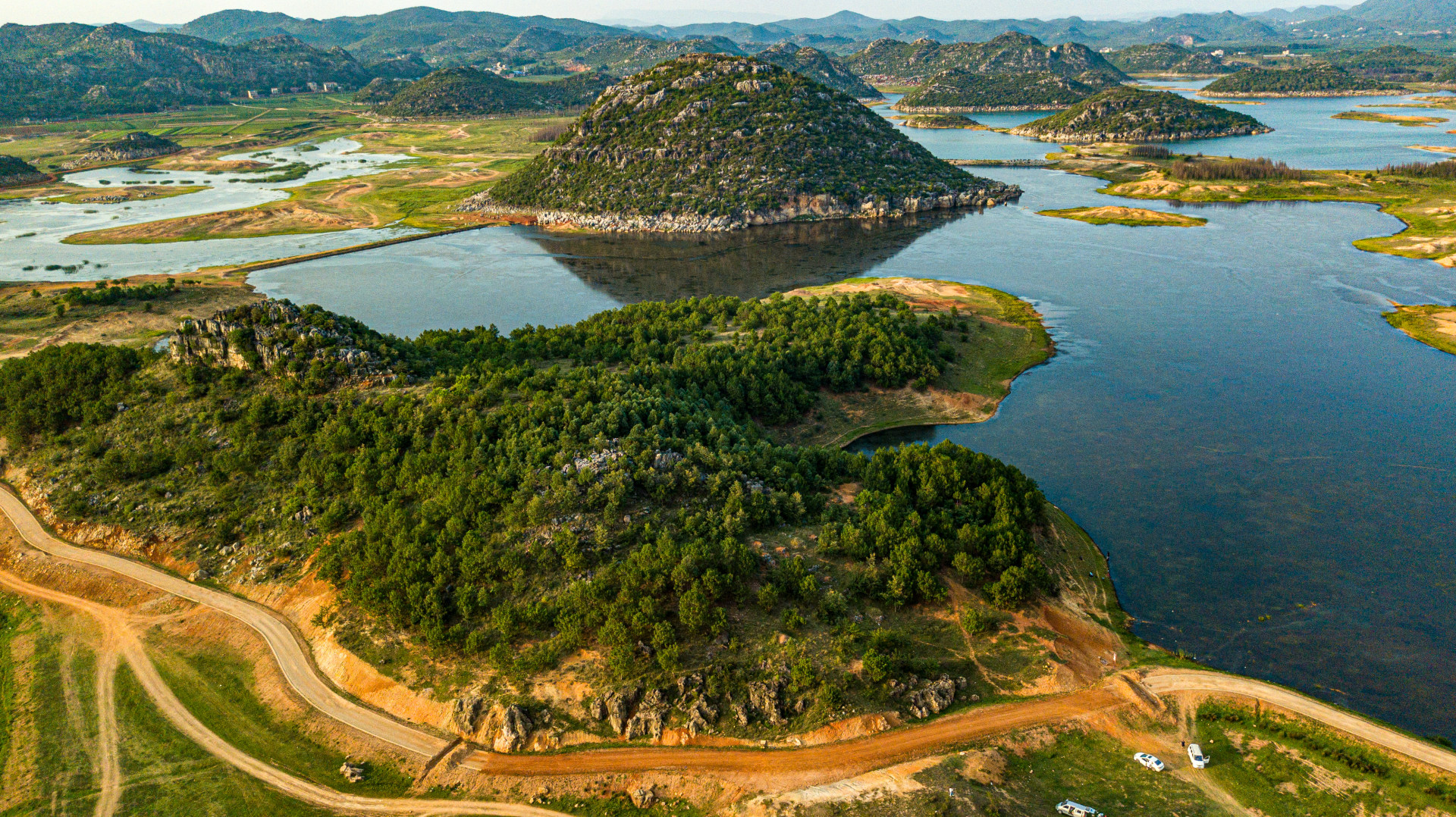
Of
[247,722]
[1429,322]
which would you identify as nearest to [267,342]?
[247,722]

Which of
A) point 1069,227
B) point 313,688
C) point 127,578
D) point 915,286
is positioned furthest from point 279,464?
point 1069,227

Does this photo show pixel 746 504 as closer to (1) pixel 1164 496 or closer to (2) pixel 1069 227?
(1) pixel 1164 496

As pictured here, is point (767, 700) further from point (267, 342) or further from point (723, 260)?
point (723, 260)

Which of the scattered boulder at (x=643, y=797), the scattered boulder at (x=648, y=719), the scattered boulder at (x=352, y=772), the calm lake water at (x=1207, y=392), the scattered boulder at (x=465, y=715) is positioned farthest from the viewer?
the calm lake water at (x=1207, y=392)

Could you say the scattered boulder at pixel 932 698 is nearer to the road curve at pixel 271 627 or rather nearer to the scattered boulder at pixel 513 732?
the scattered boulder at pixel 513 732

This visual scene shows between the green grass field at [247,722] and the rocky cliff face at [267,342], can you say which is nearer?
the green grass field at [247,722]

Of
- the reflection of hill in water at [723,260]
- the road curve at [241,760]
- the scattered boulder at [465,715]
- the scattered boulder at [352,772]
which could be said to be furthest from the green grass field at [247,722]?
the reflection of hill in water at [723,260]
